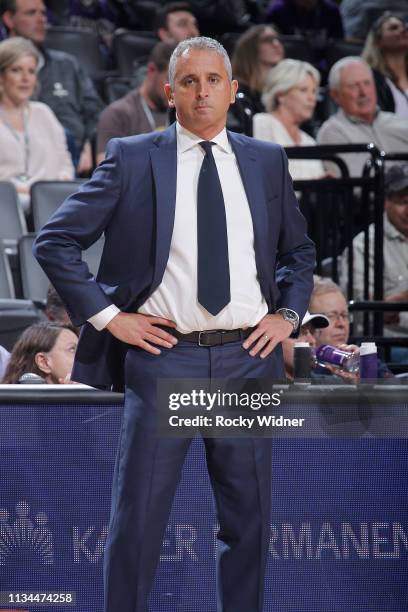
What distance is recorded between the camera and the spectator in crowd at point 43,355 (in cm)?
434

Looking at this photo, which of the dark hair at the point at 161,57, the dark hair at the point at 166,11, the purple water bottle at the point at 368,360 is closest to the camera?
the purple water bottle at the point at 368,360

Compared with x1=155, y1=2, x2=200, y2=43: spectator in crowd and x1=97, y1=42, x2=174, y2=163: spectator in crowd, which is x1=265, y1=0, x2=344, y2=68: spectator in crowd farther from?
x1=97, y1=42, x2=174, y2=163: spectator in crowd

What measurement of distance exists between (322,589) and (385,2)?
7.55m

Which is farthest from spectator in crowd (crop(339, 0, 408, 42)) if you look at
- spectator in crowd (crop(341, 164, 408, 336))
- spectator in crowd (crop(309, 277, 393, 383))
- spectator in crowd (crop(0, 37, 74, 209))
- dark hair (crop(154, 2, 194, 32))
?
spectator in crowd (crop(309, 277, 393, 383))

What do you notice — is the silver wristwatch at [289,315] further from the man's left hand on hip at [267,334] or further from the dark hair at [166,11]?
the dark hair at [166,11]

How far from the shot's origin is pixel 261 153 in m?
2.93

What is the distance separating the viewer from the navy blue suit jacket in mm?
2818

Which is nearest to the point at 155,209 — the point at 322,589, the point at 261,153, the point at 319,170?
the point at 261,153

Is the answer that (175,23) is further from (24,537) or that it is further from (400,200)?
(24,537)

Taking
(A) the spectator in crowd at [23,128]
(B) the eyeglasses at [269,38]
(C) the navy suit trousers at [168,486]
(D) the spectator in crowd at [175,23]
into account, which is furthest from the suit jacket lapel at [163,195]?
(D) the spectator in crowd at [175,23]

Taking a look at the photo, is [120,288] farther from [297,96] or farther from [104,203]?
[297,96]

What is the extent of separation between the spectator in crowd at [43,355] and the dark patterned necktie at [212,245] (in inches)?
66.1

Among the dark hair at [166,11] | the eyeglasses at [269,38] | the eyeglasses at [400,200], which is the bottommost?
the eyeglasses at [400,200]

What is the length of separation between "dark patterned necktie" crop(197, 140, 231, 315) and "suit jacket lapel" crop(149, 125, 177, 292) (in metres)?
0.07
